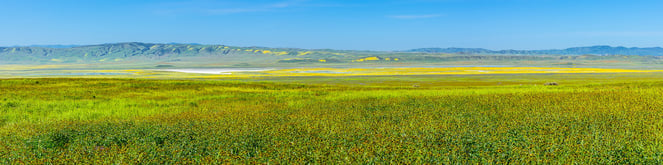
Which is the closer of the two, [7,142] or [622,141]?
[622,141]

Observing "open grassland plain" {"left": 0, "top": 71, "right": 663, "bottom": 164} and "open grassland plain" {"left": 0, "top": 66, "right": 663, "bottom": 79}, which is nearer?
"open grassland plain" {"left": 0, "top": 71, "right": 663, "bottom": 164}


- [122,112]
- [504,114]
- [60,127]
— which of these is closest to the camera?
[60,127]

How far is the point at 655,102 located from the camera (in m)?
17.5

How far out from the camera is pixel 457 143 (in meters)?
9.94

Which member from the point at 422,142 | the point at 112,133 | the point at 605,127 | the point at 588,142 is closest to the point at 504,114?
the point at 605,127

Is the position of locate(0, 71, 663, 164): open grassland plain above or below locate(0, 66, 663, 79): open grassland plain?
above

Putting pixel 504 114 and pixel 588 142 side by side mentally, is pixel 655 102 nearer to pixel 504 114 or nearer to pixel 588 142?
pixel 504 114

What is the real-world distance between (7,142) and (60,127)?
2.57m

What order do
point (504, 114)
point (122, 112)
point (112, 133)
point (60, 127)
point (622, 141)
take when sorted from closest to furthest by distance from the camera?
point (622, 141) < point (112, 133) < point (60, 127) < point (504, 114) < point (122, 112)

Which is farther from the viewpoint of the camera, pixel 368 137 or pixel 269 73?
pixel 269 73

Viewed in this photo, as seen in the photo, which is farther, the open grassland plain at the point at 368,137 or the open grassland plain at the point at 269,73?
the open grassland plain at the point at 269,73

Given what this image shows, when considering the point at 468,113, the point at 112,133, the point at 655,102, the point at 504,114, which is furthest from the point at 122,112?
the point at 655,102

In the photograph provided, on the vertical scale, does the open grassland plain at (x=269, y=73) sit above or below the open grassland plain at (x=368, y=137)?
below

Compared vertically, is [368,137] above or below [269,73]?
above
